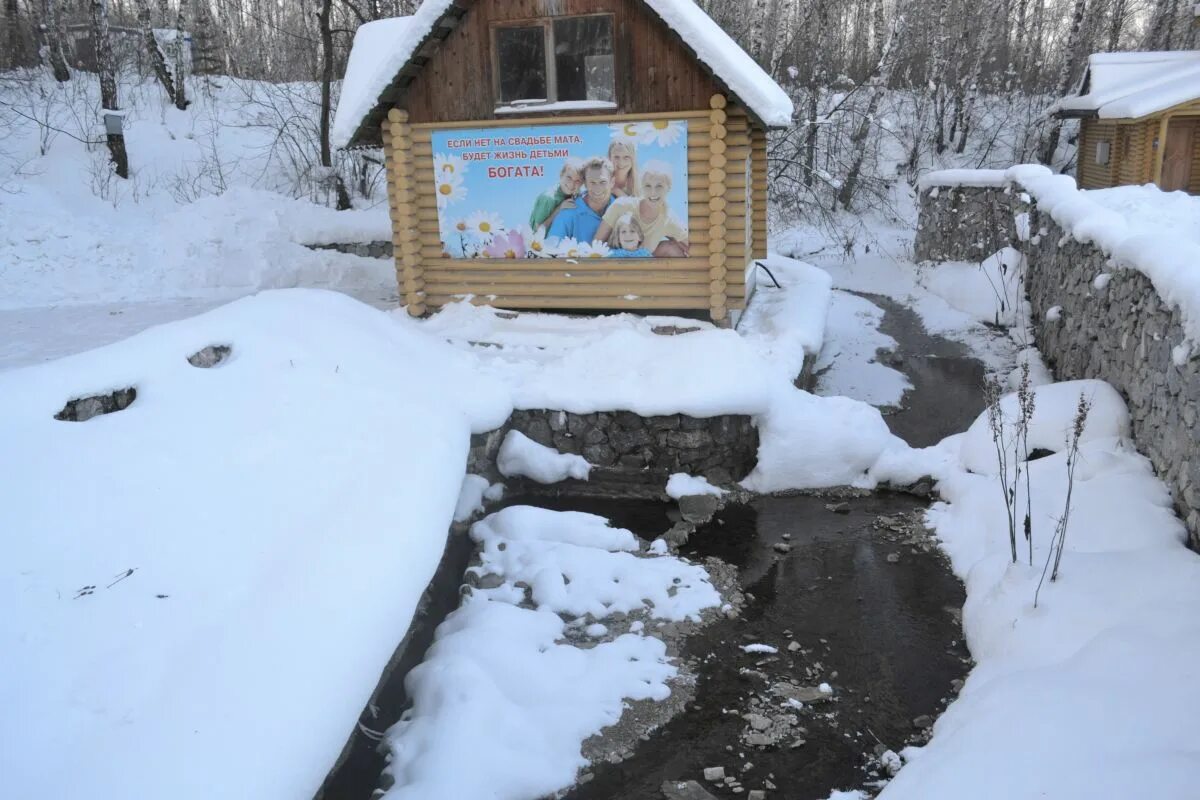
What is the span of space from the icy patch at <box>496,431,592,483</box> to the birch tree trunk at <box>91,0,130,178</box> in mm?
12593

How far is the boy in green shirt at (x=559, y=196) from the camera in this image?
Result: 1112cm

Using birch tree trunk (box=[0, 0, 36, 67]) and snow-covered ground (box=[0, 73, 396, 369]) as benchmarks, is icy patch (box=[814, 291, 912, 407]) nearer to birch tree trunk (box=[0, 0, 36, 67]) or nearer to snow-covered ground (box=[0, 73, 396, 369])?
snow-covered ground (box=[0, 73, 396, 369])

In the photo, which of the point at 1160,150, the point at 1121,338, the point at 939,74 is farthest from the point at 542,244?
the point at 939,74

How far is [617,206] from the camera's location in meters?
11.1

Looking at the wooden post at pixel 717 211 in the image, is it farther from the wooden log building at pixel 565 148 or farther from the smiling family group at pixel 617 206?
the smiling family group at pixel 617 206

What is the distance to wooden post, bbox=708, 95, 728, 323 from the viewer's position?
10461 mm

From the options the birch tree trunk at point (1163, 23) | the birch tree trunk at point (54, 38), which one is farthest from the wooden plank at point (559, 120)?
the birch tree trunk at point (1163, 23)

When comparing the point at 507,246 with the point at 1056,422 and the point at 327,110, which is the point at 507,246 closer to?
the point at 1056,422

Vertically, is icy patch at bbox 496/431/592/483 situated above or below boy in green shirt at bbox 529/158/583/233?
Answer: below

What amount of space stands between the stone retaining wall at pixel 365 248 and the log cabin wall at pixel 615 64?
5320mm

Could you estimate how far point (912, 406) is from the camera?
11.5 metres

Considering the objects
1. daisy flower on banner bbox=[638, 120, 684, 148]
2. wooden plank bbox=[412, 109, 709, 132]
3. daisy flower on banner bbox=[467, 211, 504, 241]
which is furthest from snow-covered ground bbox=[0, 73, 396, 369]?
daisy flower on banner bbox=[638, 120, 684, 148]

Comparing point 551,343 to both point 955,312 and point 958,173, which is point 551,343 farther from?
point 958,173

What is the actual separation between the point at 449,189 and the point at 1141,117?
53.3 ft
